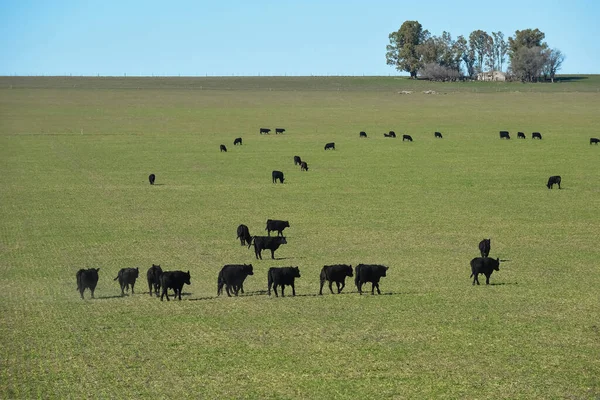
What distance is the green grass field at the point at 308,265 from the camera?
15.8 m

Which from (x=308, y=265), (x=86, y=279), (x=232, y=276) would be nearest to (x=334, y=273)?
(x=232, y=276)

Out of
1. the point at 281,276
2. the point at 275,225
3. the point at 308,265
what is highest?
the point at 275,225

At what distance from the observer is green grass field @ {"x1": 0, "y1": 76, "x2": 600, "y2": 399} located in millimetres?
15766

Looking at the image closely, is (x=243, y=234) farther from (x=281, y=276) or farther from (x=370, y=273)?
(x=370, y=273)

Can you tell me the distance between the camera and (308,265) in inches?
1041

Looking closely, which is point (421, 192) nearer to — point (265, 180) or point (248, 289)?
point (265, 180)

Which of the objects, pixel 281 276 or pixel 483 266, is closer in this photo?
pixel 281 276

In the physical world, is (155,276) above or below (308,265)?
above

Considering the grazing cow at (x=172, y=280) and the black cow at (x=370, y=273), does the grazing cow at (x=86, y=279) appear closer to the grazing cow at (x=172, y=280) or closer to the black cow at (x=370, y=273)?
the grazing cow at (x=172, y=280)

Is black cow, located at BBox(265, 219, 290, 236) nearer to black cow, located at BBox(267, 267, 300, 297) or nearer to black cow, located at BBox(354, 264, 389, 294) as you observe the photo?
black cow, located at BBox(267, 267, 300, 297)

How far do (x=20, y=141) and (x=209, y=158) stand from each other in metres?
22.1

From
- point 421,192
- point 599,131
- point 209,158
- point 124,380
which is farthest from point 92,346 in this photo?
point 599,131

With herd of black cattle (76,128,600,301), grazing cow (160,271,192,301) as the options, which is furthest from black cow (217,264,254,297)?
grazing cow (160,271,192,301)

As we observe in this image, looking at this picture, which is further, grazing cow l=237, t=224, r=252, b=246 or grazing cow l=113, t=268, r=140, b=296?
grazing cow l=237, t=224, r=252, b=246
